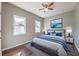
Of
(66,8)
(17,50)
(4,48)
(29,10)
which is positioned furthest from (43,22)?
(4,48)

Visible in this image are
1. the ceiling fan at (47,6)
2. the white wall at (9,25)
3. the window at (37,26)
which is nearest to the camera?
the white wall at (9,25)

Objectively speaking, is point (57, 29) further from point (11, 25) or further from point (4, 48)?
point (4, 48)

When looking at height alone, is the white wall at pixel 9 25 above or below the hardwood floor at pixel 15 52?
above

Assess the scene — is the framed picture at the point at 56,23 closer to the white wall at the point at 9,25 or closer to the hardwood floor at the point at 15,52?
the white wall at the point at 9,25

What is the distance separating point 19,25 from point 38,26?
18.7 inches

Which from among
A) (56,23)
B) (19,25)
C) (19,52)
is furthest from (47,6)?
(19,52)

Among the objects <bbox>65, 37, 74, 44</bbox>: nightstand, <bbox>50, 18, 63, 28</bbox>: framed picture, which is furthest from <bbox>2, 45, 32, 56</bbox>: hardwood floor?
<bbox>65, 37, 74, 44</bbox>: nightstand

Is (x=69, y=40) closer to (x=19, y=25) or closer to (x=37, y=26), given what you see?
(x=37, y=26)

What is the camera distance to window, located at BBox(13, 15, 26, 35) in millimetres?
1554

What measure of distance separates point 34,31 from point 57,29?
0.60 metres

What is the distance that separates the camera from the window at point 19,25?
1554mm

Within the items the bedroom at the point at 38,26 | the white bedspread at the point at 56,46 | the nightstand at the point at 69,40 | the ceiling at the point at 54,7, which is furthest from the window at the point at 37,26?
the nightstand at the point at 69,40

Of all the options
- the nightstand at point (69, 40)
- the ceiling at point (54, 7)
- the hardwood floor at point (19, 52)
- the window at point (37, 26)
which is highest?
the ceiling at point (54, 7)

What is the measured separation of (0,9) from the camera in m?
1.44
